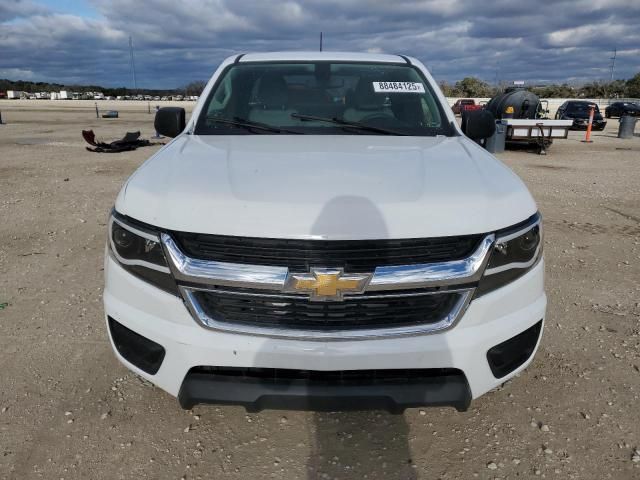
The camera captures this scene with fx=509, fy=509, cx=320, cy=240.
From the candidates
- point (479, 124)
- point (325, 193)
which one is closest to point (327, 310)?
point (325, 193)

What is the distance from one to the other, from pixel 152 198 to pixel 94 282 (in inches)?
105

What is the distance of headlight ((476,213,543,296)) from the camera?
2.05m

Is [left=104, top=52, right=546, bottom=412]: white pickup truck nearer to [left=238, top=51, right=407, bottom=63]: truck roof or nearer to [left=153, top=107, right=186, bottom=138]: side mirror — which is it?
[left=153, top=107, right=186, bottom=138]: side mirror

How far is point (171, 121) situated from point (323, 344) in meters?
2.27

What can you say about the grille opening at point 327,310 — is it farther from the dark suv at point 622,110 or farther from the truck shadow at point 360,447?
the dark suv at point 622,110

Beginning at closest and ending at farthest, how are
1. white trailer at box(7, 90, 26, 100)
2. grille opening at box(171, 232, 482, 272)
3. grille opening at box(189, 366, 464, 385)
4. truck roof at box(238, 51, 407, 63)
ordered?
grille opening at box(171, 232, 482, 272) → grille opening at box(189, 366, 464, 385) → truck roof at box(238, 51, 407, 63) → white trailer at box(7, 90, 26, 100)

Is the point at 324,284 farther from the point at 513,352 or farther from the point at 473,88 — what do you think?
the point at 473,88

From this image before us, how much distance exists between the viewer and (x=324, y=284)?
1.92 metres

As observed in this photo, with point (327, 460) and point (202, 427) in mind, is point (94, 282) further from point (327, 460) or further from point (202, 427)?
point (327, 460)

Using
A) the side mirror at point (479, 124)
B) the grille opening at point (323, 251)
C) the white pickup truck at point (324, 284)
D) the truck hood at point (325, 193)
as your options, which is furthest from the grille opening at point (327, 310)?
the side mirror at point (479, 124)

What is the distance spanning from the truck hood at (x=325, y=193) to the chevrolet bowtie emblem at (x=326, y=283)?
15 cm

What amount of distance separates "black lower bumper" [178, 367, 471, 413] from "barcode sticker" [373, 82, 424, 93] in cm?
208

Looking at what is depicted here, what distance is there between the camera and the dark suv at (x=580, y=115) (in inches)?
941

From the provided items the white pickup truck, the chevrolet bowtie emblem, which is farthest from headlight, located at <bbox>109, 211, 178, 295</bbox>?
the chevrolet bowtie emblem
